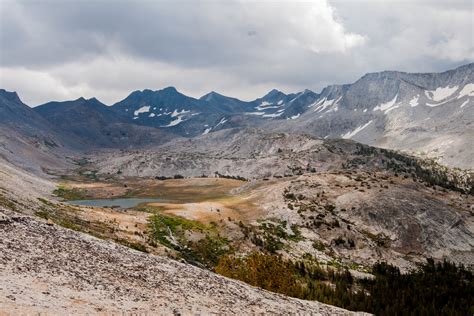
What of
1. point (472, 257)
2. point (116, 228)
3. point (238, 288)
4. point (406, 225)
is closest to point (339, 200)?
point (406, 225)

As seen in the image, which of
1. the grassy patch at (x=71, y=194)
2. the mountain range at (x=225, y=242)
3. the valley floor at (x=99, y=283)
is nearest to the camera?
the valley floor at (x=99, y=283)

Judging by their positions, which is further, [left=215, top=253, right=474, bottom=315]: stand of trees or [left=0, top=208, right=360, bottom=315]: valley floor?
[left=215, top=253, right=474, bottom=315]: stand of trees

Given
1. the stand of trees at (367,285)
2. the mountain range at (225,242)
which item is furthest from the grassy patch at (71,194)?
the stand of trees at (367,285)

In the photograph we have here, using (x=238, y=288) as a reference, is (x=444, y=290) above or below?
below

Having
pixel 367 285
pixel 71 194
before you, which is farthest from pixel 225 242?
pixel 71 194

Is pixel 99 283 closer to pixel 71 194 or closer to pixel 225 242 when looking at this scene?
pixel 225 242

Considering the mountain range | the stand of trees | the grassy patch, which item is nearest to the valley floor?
the mountain range

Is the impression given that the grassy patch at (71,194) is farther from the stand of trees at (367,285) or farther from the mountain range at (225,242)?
the stand of trees at (367,285)

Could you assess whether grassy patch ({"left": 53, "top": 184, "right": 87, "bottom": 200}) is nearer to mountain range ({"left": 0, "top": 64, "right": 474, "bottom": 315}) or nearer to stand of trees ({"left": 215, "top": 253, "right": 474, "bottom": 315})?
mountain range ({"left": 0, "top": 64, "right": 474, "bottom": 315})

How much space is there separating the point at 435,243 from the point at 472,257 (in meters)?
10.6

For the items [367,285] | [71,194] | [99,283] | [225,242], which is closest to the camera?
[99,283]

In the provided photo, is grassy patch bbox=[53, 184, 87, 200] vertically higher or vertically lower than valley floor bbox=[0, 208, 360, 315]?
lower

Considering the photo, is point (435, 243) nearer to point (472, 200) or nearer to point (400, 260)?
point (400, 260)

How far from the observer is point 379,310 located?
69.7 m
